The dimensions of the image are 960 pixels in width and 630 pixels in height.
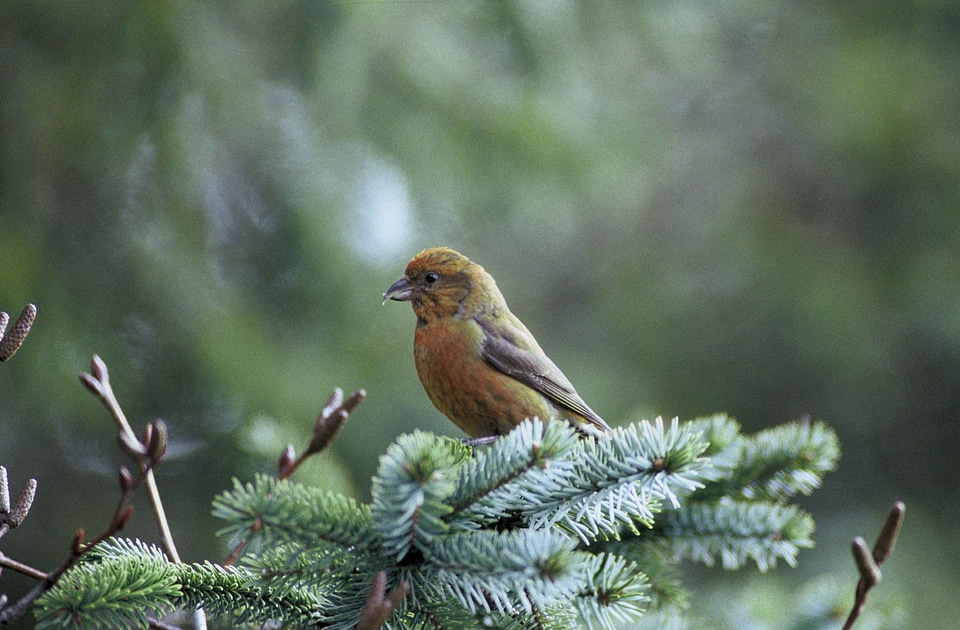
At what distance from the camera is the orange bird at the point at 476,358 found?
3674 millimetres

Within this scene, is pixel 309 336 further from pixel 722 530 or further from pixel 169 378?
pixel 722 530

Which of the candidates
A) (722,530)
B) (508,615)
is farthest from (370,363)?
(508,615)

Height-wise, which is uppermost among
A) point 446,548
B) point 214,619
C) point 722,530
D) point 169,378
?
point 169,378

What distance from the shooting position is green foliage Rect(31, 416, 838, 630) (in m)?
1.60

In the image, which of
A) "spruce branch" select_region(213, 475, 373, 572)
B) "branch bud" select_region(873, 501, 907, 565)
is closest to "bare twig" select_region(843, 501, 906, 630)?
"branch bud" select_region(873, 501, 907, 565)

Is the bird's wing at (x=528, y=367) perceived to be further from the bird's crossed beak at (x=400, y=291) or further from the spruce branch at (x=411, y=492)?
the spruce branch at (x=411, y=492)

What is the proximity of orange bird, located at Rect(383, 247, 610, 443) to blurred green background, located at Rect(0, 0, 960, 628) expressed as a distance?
56 centimetres

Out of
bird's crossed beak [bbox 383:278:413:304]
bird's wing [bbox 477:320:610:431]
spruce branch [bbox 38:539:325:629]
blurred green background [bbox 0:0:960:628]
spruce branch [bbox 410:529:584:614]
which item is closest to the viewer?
spruce branch [bbox 410:529:584:614]

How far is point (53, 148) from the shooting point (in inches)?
170

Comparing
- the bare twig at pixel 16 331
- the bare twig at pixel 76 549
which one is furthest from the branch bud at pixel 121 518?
the bare twig at pixel 16 331

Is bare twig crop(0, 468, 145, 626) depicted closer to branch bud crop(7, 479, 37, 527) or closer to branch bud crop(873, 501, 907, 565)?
branch bud crop(7, 479, 37, 527)

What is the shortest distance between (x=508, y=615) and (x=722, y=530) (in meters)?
0.94

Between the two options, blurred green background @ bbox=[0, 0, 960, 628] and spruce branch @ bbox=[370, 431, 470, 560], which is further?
blurred green background @ bbox=[0, 0, 960, 628]

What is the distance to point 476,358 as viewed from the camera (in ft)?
12.3
